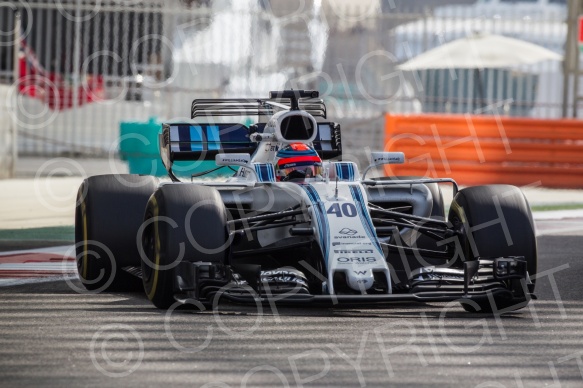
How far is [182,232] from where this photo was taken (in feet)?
25.4

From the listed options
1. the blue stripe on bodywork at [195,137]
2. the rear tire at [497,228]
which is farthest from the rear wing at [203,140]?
the rear tire at [497,228]

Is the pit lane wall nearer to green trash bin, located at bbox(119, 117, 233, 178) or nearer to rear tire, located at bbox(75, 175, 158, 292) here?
green trash bin, located at bbox(119, 117, 233, 178)

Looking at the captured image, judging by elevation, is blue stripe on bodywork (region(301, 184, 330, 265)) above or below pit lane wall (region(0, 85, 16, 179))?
above

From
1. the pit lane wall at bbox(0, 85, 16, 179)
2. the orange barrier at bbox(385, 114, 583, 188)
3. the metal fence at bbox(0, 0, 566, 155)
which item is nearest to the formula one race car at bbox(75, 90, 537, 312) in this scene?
the pit lane wall at bbox(0, 85, 16, 179)

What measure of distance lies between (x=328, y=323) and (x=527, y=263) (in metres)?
1.45

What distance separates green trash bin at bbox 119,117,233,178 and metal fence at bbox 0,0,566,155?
1.53 metres

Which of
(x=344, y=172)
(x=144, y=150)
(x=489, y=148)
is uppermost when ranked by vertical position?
(x=344, y=172)

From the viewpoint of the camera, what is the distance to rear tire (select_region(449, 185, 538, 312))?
816cm

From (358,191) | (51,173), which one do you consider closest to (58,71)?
(51,173)

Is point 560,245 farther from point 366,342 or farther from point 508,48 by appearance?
point 508,48

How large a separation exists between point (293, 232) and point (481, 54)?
14.8 m

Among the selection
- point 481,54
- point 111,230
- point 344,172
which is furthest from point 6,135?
point 344,172

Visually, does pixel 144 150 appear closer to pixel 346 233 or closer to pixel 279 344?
pixel 346 233

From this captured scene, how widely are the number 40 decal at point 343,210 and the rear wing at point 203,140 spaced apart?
1.73m
